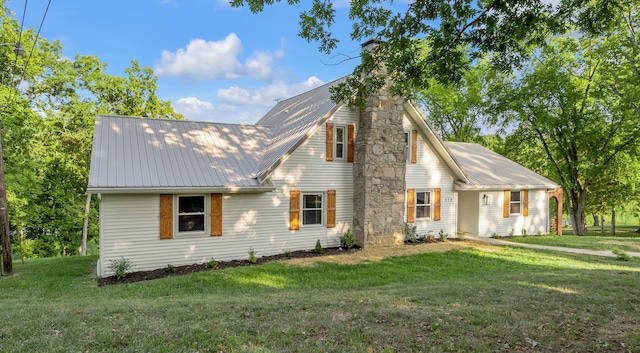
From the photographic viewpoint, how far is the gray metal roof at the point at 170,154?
10.4 metres

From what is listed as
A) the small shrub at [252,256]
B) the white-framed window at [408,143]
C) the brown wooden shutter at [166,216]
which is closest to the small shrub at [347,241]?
the small shrub at [252,256]

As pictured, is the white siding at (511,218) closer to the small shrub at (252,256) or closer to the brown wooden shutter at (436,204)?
the brown wooden shutter at (436,204)

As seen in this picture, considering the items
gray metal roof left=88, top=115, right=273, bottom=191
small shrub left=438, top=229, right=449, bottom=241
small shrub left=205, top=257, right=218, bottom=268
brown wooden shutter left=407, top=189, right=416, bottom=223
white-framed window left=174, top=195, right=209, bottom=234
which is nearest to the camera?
gray metal roof left=88, top=115, right=273, bottom=191

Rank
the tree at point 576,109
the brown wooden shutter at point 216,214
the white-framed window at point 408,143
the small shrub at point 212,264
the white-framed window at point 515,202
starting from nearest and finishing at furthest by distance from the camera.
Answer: the small shrub at point 212,264, the brown wooden shutter at point 216,214, the white-framed window at point 408,143, the white-framed window at point 515,202, the tree at point 576,109

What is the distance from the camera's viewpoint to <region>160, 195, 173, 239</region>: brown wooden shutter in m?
10.6

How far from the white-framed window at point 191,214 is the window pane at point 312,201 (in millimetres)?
3535

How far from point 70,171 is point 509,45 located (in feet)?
76.8

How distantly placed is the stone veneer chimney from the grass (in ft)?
13.6

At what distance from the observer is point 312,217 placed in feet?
43.8

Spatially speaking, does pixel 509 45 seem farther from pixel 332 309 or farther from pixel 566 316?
pixel 332 309

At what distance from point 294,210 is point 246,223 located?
5.83ft

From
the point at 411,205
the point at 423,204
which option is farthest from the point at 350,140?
the point at 423,204

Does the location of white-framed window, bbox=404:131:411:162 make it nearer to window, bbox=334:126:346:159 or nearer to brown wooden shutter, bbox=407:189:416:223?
brown wooden shutter, bbox=407:189:416:223

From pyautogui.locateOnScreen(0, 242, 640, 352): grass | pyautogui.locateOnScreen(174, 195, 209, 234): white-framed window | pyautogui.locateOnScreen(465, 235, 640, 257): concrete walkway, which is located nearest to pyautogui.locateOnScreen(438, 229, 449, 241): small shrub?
pyautogui.locateOnScreen(465, 235, 640, 257): concrete walkway
